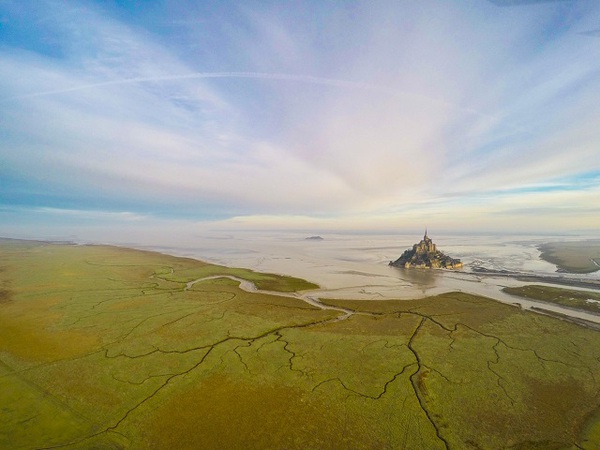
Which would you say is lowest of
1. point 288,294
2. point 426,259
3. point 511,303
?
point 288,294

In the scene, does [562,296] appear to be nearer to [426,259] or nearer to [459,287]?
[459,287]

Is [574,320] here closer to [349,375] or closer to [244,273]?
[349,375]

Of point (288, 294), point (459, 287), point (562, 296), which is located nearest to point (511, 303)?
point (562, 296)

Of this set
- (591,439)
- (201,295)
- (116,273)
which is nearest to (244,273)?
(201,295)

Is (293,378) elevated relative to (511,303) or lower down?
lower down

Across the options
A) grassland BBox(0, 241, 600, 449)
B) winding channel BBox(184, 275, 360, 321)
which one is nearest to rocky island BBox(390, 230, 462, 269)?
grassland BBox(0, 241, 600, 449)
